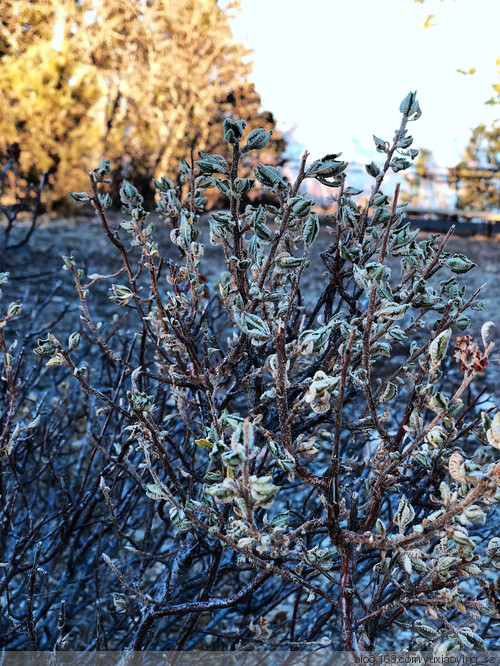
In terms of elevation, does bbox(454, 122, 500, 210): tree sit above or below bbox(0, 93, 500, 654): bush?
above

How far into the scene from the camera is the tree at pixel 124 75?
8.23 metres

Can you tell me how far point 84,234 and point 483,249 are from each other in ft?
20.3

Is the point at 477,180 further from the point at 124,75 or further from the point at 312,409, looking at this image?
the point at 312,409

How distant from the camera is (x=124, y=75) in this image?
352 inches

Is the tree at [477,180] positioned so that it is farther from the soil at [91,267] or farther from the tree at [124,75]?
the tree at [124,75]

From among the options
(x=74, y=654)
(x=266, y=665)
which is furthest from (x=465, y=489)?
(x=74, y=654)

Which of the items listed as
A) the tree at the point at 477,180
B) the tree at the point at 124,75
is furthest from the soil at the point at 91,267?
the tree at the point at 477,180

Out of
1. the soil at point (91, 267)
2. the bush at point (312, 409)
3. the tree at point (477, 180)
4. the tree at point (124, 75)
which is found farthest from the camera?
the tree at point (477, 180)

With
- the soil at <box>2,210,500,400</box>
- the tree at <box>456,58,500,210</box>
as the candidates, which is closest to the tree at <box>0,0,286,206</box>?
the soil at <box>2,210,500,400</box>

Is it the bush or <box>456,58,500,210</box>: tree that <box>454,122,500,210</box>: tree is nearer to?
<box>456,58,500,210</box>: tree

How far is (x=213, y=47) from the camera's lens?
9328 millimetres

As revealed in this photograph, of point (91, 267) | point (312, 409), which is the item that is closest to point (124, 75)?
point (91, 267)

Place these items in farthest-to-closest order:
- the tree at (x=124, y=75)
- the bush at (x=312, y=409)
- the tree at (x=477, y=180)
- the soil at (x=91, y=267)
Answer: the tree at (x=477, y=180), the tree at (x=124, y=75), the soil at (x=91, y=267), the bush at (x=312, y=409)

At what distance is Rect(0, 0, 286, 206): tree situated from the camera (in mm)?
8234
